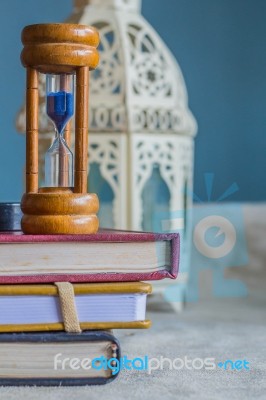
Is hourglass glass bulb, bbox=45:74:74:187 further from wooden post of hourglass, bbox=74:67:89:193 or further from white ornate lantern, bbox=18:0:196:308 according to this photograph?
white ornate lantern, bbox=18:0:196:308

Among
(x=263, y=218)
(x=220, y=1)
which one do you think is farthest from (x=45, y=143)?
(x=220, y=1)

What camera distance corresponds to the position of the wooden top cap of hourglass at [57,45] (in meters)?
0.95

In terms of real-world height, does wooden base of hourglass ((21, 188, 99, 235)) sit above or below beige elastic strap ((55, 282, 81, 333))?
above

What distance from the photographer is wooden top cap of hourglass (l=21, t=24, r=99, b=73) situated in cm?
95

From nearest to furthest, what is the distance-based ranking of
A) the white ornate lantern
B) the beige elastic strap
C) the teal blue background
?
the beige elastic strap
the white ornate lantern
the teal blue background

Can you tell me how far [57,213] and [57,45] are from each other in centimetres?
21

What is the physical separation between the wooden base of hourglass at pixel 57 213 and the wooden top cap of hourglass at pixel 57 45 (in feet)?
0.53

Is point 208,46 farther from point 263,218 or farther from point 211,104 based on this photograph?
point 263,218

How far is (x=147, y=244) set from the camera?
94cm

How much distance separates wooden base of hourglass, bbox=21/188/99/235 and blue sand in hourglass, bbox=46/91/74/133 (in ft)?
0.32

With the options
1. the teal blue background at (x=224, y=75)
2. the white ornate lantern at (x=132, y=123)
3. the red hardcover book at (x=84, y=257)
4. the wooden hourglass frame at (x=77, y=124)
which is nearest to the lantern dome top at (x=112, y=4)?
the white ornate lantern at (x=132, y=123)

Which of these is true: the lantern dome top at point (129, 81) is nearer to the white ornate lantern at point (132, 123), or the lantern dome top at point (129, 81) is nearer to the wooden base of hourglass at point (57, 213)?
the white ornate lantern at point (132, 123)

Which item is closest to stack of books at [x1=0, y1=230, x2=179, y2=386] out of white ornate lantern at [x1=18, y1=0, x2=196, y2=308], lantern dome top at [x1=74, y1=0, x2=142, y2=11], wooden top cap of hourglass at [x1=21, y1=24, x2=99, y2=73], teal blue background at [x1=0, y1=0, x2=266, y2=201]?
wooden top cap of hourglass at [x1=21, y1=24, x2=99, y2=73]

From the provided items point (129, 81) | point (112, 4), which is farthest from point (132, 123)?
point (112, 4)
